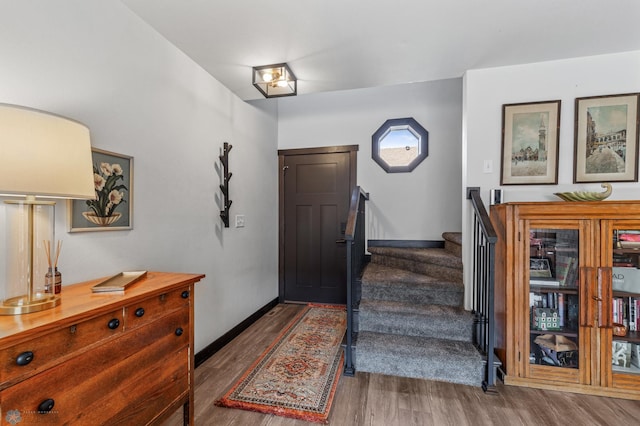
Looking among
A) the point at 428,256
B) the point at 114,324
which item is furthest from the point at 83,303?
the point at 428,256

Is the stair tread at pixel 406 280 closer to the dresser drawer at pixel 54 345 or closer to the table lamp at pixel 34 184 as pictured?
the dresser drawer at pixel 54 345

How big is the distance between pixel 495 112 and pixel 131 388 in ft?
9.84

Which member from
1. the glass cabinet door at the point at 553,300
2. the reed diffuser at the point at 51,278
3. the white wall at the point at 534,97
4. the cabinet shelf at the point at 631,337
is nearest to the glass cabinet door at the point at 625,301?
the cabinet shelf at the point at 631,337

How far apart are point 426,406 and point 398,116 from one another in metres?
2.96

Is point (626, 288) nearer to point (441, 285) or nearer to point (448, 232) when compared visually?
point (441, 285)

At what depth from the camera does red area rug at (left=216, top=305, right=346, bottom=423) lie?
5.80ft

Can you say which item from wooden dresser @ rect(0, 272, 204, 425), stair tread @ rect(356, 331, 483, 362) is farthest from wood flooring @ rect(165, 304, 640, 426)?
wooden dresser @ rect(0, 272, 204, 425)

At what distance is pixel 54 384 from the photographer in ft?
2.96

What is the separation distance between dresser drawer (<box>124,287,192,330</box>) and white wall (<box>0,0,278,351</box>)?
456mm

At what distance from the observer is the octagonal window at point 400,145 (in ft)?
11.3

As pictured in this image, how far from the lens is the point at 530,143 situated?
2.33 metres

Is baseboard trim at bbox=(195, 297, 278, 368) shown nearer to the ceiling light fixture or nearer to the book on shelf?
the ceiling light fixture

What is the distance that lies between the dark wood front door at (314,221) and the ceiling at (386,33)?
135cm

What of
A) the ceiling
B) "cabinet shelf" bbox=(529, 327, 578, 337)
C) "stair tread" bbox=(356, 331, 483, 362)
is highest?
the ceiling
